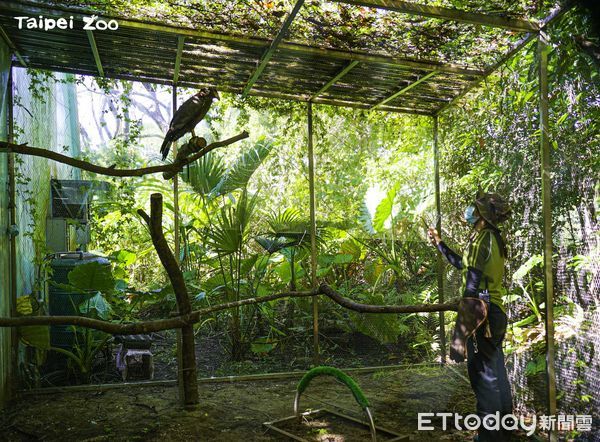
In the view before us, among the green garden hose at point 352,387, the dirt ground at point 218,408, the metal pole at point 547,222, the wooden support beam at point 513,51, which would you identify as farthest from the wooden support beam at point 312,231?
the metal pole at point 547,222

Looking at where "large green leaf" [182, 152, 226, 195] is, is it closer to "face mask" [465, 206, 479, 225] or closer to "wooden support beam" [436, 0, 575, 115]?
"wooden support beam" [436, 0, 575, 115]

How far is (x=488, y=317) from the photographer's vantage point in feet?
10.8

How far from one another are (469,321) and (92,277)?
327 centimetres

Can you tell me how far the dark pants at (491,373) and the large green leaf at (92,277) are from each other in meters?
3.17

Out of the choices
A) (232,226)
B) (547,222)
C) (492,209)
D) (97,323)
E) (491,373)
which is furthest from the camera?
(232,226)

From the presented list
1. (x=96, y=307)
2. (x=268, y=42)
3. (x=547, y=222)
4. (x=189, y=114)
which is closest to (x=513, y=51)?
(x=547, y=222)

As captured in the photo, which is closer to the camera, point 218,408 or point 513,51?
point 513,51

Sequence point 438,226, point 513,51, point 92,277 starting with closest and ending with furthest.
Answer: point 513,51
point 92,277
point 438,226

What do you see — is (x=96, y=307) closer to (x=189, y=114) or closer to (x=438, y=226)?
(x=189, y=114)

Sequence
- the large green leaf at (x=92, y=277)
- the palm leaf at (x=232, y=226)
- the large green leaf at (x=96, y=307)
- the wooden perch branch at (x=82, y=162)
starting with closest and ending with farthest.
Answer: the wooden perch branch at (x=82, y=162) → the large green leaf at (x=92, y=277) → the large green leaf at (x=96, y=307) → the palm leaf at (x=232, y=226)

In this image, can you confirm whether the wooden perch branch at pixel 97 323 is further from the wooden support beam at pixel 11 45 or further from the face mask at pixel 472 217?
the wooden support beam at pixel 11 45

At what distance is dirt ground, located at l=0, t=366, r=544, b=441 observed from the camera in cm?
369

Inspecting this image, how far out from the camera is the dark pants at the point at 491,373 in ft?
10.6

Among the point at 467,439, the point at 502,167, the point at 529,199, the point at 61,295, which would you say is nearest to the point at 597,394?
the point at 467,439
